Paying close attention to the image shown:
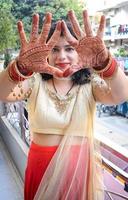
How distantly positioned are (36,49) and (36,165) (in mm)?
411

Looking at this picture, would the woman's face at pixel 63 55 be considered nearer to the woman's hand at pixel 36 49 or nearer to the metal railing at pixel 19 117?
the woman's hand at pixel 36 49

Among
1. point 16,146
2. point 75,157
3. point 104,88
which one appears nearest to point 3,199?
point 16,146

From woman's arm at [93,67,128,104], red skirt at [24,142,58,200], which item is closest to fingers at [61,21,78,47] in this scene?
woman's arm at [93,67,128,104]

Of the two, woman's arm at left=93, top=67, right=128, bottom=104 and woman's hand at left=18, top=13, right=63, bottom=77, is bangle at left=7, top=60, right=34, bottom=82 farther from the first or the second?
woman's arm at left=93, top=67, right=128, bottom=104

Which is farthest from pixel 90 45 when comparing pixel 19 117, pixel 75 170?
pixel 19 117

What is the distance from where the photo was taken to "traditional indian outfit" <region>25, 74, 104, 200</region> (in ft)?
3.00

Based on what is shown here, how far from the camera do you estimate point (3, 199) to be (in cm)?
208

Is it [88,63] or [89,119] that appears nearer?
[88,63]

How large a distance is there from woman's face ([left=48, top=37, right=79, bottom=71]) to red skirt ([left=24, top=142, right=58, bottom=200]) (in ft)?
0.89

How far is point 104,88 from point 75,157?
241 mm

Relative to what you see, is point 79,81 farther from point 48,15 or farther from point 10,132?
point 10,132

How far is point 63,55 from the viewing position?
0.86m

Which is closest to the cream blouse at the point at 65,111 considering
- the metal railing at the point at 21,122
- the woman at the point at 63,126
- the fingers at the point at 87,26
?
the woman at the point at 63,126

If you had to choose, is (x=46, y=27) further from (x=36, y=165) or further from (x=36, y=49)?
(x=36, y=165)
